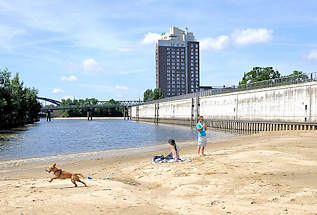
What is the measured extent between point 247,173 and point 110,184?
6.44 m

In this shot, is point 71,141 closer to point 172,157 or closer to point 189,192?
point 172,157

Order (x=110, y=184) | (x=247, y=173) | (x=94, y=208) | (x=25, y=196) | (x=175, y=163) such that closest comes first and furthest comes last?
1. (x=94, y=208)
2. (x=25, y=196)
3. (x=110, y=184)
4. (x=247, y=173)
5. (x=175, y=163)

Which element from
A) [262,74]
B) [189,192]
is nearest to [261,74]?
[262,74]

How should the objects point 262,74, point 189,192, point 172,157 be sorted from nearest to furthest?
1. point 189,192
2. point 172,157
3. point 262,74

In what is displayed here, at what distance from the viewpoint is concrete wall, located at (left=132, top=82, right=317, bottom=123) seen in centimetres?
4816

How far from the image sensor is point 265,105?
6141cm

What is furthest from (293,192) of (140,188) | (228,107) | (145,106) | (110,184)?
(145,106)

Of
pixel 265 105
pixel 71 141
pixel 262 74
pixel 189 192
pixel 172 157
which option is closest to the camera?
pixel 189 192

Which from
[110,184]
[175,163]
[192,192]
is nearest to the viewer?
[192,192]

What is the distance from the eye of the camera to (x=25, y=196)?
36.2 ft

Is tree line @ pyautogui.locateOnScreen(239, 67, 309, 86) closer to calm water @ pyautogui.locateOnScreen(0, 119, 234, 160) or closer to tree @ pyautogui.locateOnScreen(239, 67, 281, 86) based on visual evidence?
tree @ pyautogui.locateOnScreen(239, 67, 281, 86)

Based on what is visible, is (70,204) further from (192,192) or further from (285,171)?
(285,171)

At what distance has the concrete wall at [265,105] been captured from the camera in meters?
48.2

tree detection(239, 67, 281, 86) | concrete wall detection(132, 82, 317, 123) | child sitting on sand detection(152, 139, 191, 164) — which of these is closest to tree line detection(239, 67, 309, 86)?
tree detection(239, 67, 281, 86)
